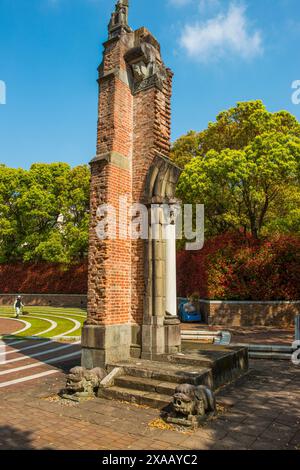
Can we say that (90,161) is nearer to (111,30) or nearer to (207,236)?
(111,30)

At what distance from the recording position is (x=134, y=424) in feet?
18.6

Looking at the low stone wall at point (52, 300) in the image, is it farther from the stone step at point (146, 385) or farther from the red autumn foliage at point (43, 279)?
the stone step at point (146, 385)

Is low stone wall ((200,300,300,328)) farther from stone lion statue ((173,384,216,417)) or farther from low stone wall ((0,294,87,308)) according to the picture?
low stone wall ((0,294,87,308))

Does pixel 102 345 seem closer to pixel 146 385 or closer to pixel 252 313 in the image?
pixel 146 385

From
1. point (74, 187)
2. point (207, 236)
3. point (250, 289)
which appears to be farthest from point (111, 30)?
point (74, 187)

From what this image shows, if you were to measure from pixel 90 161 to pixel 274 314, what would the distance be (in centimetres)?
1557

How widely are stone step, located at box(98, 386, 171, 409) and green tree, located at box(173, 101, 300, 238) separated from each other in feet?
50.2

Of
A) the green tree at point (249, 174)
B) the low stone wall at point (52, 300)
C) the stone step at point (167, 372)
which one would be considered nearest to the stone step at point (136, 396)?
the stone step at point (167, 372)

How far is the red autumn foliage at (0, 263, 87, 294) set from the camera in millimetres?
36938

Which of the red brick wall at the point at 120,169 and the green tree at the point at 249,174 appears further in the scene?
the green tree at the point at 249,174

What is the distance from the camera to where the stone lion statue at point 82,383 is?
709 centimetres

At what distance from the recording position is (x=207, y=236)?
25297mm

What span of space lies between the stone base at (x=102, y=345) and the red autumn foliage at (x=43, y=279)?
93.0ft
